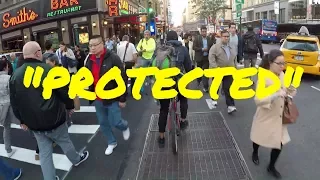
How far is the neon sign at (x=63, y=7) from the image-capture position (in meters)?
28.4

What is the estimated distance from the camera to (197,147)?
17.6ft

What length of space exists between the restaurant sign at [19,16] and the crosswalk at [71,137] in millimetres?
25918

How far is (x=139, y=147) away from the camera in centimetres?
555

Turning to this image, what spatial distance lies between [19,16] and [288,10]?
41.5 m

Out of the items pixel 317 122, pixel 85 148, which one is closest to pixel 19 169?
pixel 85 148

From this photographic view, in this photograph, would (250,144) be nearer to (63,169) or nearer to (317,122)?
(317,122)

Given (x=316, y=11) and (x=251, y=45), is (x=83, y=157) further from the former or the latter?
(x=316, y=11)

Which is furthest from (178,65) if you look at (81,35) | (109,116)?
(81,35)

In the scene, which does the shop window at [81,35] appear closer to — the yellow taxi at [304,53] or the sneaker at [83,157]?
the yellow taxi at [304,53]

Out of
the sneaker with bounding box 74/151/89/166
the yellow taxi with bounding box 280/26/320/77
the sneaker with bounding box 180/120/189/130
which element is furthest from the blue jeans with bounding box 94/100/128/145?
the yellow taxi with bounding box 280/26/320/77

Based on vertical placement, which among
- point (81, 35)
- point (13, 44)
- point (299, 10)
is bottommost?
point (13, 44)

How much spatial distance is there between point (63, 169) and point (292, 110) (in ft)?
12.1

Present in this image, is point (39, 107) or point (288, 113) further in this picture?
point (288, 113)

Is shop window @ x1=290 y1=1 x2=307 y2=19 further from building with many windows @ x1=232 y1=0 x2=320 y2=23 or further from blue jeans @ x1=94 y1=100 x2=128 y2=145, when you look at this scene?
blue jeans @ x1=94 y1=100 x2=128 y2=145
